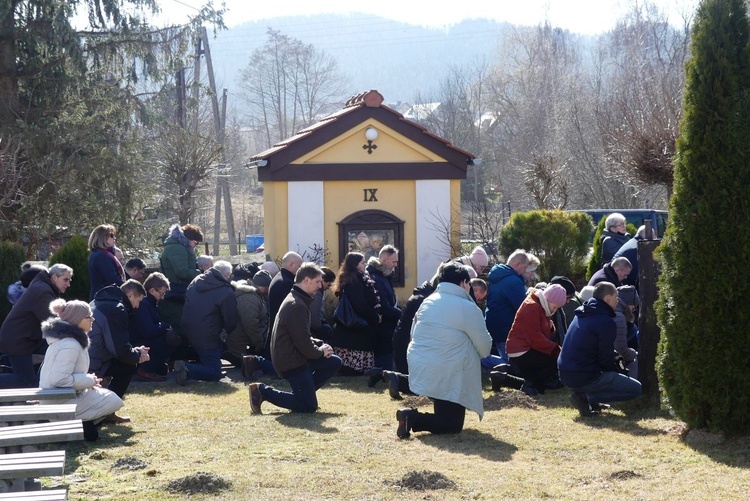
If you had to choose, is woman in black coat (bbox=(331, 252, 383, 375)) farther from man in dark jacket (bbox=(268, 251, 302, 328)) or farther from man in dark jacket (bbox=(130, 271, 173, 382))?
man in dark jacket (bbox=(130, 271, 173, 382))

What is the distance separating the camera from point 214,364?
12.3 m

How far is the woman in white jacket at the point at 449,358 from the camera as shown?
27.7ft

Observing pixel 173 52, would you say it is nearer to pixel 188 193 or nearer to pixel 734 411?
pixel 188 193

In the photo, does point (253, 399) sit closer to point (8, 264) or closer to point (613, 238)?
point (8, 264)

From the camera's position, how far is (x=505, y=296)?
11859 mm

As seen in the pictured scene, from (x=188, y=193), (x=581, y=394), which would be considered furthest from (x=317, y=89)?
(x=581, y=394)

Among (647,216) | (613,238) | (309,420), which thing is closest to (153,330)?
(309,420)

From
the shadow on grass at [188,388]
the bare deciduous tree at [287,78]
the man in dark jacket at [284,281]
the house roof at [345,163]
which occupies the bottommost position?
the shadow on grass at [188,388]

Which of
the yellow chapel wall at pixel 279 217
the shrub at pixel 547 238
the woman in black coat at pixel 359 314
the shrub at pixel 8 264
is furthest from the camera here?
the yellow chapel wall at pixel 279 217

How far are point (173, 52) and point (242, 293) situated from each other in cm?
951

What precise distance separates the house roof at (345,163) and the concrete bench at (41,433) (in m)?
11.6

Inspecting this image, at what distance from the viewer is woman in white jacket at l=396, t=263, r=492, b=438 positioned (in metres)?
8.44

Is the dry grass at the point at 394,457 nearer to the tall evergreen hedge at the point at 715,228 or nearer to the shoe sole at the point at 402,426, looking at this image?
the shoe sole at the point at 402,426

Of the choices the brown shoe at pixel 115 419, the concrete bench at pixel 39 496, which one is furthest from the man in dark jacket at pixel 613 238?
the concrete bench at pixel 39 496
